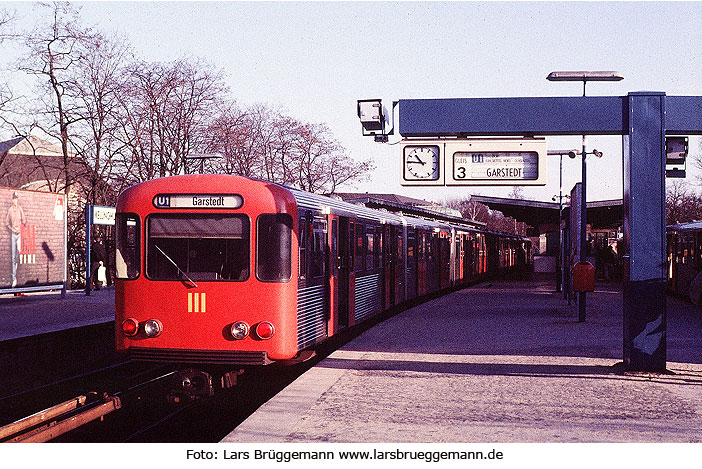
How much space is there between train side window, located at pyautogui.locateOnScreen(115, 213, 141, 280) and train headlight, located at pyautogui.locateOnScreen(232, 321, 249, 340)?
4.51 feet

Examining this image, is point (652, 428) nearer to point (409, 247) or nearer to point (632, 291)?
point (632, 291)

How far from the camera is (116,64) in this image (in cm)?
3192

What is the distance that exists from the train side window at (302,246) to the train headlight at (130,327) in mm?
2010

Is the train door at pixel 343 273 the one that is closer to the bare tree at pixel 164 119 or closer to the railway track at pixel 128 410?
the railway track at pixel 128 410

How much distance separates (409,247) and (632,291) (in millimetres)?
10688

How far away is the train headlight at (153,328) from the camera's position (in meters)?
9.98

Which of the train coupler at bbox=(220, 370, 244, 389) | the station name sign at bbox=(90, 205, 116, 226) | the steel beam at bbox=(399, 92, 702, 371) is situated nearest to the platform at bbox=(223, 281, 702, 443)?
the steel beam at bbox=(399, 92, 702, 371)

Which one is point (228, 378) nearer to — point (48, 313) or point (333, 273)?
point (333, 273)

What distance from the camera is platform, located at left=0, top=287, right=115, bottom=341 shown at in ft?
51.1

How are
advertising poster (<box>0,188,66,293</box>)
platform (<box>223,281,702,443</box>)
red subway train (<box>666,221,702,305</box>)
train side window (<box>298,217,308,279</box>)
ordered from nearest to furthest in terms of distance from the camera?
platform (<box>223,281,702,443</box>), train side window (<box>298,217,308,279</box>), advertising poster (<box>0,188,66,293</box>), red subway train (<box>666,221,702,305</box>)

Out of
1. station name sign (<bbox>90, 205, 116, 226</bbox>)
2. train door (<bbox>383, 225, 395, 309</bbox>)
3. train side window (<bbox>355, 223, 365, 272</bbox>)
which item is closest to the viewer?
train side window (<bbox>355, 223, 365, 272</bbox>)

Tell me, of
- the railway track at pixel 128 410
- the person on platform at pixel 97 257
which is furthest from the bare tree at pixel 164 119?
the railway track at pixel 128 410

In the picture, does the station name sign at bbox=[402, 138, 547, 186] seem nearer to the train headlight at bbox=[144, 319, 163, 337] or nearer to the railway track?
the railway track

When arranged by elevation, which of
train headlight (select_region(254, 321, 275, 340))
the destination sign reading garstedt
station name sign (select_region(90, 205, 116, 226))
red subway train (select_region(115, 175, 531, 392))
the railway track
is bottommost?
the railway track
